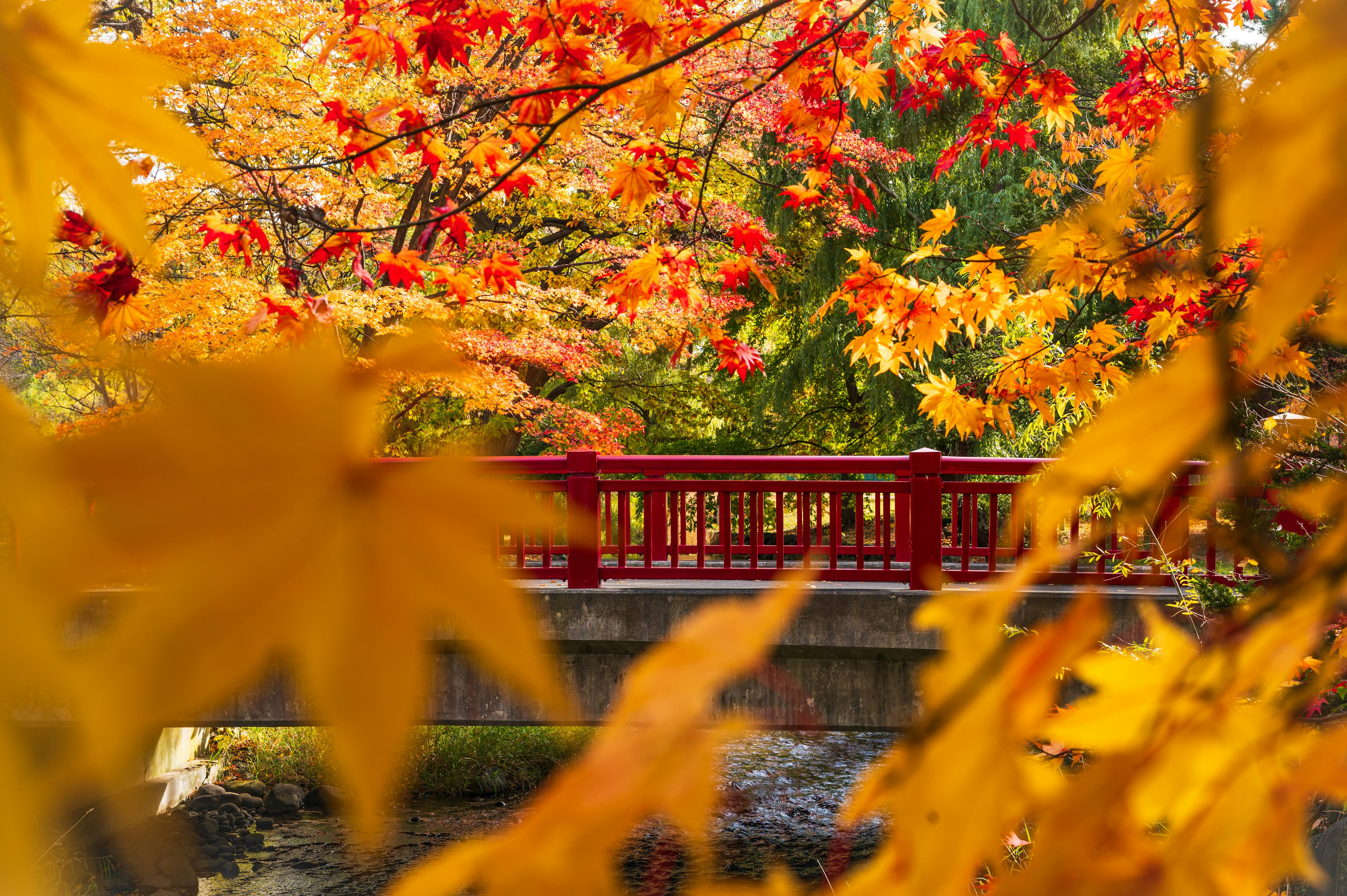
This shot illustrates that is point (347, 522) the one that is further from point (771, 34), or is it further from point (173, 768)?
point (771, 34)

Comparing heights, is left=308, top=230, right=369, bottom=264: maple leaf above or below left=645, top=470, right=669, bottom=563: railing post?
above

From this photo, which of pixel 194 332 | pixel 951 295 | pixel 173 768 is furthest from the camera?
pixel 173 768

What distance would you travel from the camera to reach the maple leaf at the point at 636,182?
5.76 ft

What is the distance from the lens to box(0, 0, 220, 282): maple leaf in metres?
0.16

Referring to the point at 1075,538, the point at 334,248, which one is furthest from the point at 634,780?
the point at 334,248

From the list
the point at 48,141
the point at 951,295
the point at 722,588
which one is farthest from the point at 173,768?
the point at 48,141

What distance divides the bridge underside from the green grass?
2024 mm

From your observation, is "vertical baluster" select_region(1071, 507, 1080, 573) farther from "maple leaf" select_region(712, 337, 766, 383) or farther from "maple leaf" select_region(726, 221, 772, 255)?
"maple leaf" select_region(726, 221, 772, 255)

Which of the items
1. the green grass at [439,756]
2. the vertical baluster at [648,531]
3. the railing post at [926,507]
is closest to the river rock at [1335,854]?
the railing post at [926,507]

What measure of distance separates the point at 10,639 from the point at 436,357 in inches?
2.7

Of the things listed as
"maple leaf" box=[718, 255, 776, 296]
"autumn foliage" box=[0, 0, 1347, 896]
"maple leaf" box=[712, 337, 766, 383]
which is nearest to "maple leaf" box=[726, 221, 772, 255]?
"maple leaf" box=[718, 255, 776, 296]

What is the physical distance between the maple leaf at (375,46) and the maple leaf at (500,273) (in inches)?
18.0

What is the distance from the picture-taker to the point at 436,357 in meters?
0.13

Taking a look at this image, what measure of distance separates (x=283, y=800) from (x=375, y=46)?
533 cm
